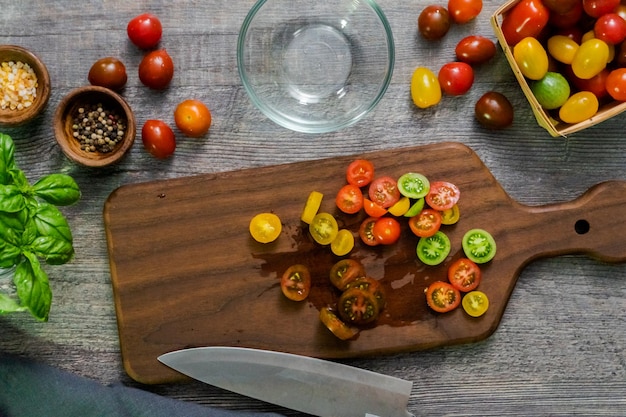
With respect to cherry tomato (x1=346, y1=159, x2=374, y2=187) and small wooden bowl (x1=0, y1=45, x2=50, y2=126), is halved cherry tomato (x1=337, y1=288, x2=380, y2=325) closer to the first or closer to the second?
cherry tomato (x1=346, y1=159, x2=374, y2=187)

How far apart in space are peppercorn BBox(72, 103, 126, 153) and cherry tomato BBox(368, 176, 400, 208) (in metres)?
0.51

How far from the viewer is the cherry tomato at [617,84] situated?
132cm

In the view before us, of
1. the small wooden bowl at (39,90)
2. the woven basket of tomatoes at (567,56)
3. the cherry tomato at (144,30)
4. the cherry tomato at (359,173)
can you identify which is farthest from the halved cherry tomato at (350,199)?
the small wooden bowl at (39,90)

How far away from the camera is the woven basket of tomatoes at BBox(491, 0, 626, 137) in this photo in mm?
1325

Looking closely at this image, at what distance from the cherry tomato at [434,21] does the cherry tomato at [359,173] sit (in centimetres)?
30

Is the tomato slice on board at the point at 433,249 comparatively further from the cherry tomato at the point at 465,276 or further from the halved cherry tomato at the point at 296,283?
the halved cherry tomato at the point at 296,283

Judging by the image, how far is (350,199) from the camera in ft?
4.55

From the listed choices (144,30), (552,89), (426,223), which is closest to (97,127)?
(144,30)

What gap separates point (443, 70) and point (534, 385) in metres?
0.68

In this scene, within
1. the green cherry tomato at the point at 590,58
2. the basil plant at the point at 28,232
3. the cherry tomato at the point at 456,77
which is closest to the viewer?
the basil plant at the point at 28,232

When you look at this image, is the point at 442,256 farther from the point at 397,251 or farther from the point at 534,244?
the point at 534,244

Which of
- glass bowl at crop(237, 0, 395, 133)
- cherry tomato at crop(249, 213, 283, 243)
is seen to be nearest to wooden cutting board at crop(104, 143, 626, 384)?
cherry tomato at crop(249, 213, 283, 243)

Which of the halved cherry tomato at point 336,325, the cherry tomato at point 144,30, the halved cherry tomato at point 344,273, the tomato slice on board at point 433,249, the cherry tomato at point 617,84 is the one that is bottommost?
the halved cherry tomato at point 336,325

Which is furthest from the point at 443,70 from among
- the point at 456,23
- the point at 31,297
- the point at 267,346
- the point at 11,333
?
the point at 11,333
